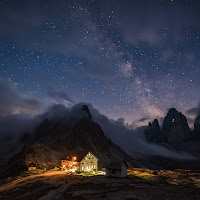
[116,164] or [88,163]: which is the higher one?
[116,164]

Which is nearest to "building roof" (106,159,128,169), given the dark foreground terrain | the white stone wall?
the dark foreground terrain

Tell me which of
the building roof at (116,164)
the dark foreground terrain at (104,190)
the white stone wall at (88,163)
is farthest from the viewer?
the white stone wall at (88,163)

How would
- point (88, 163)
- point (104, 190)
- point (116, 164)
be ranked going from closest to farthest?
point (104, 190)
point (116, 164)
point (88, 163)

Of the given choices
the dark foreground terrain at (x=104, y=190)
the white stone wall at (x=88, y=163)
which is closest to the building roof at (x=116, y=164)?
the dark foreground terrain at (x=104, y=190)

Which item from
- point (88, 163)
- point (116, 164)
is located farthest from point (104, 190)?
point (88, 163)

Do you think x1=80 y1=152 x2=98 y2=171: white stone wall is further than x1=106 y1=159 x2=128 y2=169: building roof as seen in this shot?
Yes

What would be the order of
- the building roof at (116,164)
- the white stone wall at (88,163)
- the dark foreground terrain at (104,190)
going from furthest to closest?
the white stone wall at (88,163) → the building roof at (116,164) → the dark foreground terrain at (104,190)

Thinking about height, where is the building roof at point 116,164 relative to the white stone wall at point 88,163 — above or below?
above

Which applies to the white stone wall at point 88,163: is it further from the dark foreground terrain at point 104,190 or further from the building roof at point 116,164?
the dark foreground terrain at point 104,190

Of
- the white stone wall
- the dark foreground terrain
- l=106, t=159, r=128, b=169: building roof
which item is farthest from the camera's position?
the white stone wall

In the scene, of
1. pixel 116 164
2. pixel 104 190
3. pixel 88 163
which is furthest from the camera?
pixel 88 163

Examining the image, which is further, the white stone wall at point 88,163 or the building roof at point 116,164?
the white stone wall at point 88,163

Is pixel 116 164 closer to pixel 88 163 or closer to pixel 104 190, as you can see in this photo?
pixel 104 190

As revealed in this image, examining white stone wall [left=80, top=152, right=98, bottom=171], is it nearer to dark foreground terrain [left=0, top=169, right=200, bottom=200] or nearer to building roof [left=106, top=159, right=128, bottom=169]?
building roof [left=106, top=159, right=128, bottom=169]
